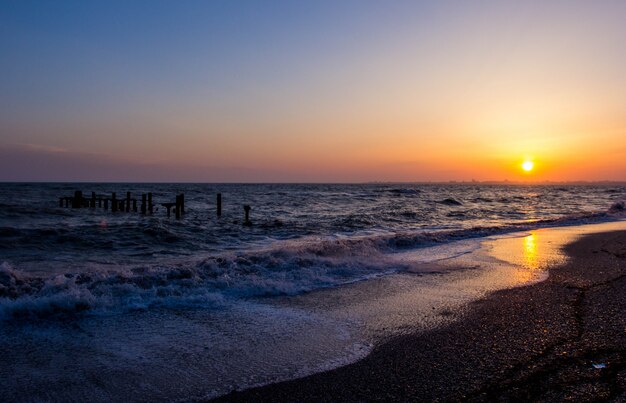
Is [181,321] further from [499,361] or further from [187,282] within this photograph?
[499,361]

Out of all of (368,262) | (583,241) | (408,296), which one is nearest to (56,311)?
(408,296)

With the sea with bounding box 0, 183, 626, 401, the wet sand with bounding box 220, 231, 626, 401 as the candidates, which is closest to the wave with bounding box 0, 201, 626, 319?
the sea with bounding box 0, 183, 626, 401

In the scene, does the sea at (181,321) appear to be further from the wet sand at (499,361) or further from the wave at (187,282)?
the wet sand at (499,361)

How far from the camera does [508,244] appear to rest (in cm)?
1598

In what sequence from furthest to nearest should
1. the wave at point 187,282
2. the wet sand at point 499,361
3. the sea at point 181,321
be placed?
1. the wave at point 187,282
2. the sea at point 181,321
3. the wet sand at point 499,361

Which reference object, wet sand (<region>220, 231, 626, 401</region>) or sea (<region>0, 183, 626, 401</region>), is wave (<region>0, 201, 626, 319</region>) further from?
wet sand (<region>220, 231, 626, 401</region>)

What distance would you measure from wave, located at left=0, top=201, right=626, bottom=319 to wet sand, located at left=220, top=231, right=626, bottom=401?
11.5ft

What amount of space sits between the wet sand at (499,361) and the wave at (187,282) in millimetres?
3504

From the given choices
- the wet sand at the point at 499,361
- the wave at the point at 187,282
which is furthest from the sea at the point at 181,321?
the wet sand at the point at 499,361

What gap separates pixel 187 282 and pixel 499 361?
614 centimetres

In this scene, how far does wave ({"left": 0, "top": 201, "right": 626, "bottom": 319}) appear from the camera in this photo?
701cm

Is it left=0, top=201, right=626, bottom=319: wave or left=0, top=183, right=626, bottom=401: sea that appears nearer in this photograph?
left=0, top=183, right=626, bottom=401: sea

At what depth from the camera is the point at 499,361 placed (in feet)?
15.5

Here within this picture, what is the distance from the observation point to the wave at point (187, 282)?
701 cm
